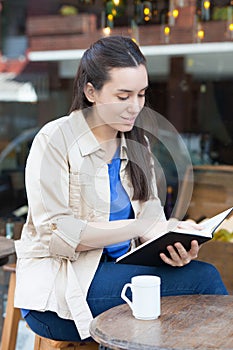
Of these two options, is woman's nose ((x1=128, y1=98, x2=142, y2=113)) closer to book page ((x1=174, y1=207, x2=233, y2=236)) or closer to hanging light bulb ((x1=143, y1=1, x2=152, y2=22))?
book page ((x1=174, y1=207, x2=233, y2=236))

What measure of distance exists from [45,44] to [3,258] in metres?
4.43

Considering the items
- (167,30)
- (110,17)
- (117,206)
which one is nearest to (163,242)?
(117,206)

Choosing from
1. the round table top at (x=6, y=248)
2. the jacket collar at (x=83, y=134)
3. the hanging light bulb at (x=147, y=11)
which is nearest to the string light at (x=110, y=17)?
the hanging light bulb at (x=147, y=11)

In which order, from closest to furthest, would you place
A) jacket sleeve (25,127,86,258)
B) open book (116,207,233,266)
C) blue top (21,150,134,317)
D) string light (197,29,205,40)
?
open book (116,207,233,266) < jacket sleeve (25,127,86,258) < blue top (21,150,134,317) < string light (197,29,205,40)

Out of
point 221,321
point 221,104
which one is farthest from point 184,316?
point 221,104

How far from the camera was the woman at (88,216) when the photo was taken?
79.0 inches

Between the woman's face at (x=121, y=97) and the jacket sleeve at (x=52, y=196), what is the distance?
166mm

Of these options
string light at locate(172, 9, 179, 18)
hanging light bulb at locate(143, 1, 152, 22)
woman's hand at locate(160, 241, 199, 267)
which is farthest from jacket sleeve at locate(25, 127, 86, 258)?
string light at locate(172, 9, 179, 18)

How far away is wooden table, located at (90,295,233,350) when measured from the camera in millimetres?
1556

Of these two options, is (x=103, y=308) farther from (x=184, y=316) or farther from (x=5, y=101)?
(x=5, y=101)

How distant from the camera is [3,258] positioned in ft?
8.70

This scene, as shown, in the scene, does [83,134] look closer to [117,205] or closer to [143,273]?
[117,205]

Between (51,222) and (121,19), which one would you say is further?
(121,19)

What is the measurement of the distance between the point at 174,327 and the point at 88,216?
0.52 m
